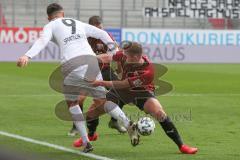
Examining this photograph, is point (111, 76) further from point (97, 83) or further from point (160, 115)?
point (160, 115)

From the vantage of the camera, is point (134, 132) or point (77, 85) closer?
point (134, 132)

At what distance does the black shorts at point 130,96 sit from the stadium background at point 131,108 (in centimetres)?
61

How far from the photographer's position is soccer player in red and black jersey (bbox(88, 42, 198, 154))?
7039 millimetres

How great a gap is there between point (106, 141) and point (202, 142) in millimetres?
1299

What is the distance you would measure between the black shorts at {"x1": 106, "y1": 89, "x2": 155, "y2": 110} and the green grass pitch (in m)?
0.61

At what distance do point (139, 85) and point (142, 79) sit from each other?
79mm

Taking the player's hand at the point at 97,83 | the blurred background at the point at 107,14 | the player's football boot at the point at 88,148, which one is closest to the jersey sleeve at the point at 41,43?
the player's hand at the point at 97,83

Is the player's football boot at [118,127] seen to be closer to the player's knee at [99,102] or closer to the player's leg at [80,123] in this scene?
the player's knee at [99,102]

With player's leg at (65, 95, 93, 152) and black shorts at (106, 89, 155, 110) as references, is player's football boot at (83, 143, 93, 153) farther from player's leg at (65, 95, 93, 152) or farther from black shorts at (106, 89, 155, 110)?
black shorts at (106, 89, 155, 110)

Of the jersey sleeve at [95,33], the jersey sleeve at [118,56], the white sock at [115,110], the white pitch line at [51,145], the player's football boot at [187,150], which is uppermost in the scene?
the jersey sleeve at [95,33]

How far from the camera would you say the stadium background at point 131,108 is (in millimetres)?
8078

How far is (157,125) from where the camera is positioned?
1048cm

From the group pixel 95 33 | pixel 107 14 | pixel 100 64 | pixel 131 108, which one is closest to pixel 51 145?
pixel 95 33

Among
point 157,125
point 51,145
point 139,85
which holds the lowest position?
point 157,125
